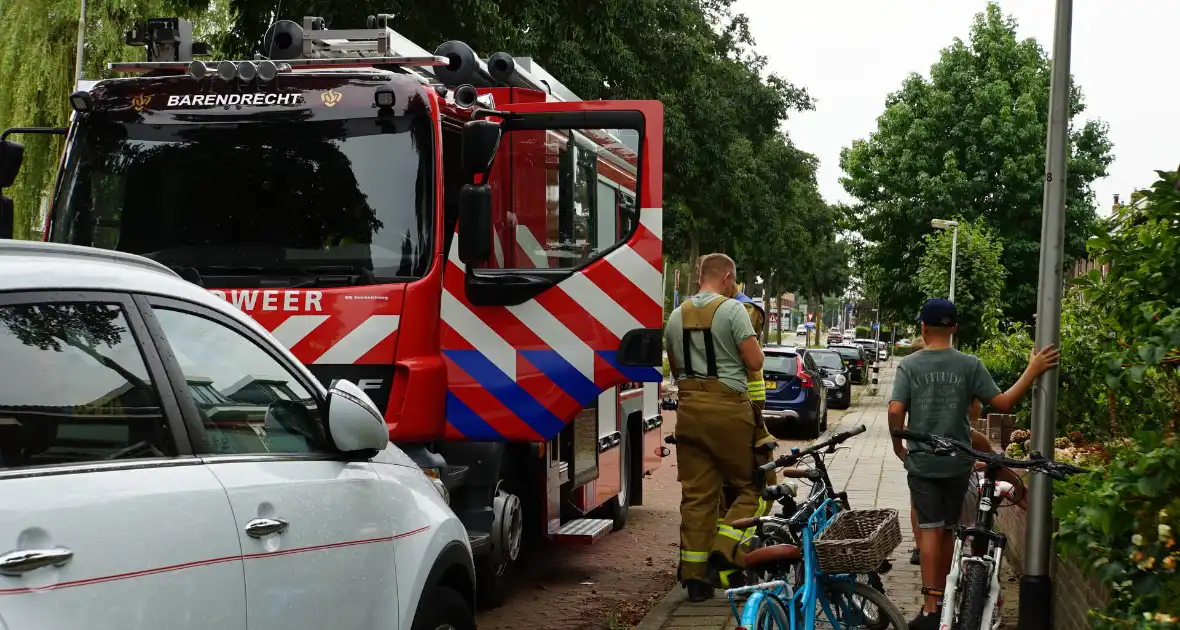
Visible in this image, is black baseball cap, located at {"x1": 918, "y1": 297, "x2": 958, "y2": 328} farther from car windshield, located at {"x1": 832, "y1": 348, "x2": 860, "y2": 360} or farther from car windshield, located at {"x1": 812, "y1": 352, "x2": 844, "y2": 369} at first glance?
car windshield, located at {"x1": 832, "y1": 348, "x2": 860, "y2": 360}

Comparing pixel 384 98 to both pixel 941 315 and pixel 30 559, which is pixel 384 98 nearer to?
pixel 941 315

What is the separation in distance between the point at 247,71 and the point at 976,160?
1643 inches

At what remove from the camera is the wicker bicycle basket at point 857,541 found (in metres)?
5.49

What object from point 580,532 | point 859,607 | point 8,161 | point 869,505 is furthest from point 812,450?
point 869,505

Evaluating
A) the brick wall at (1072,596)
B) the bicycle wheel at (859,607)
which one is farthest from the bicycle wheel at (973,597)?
the bicycle wheel at (859,607)

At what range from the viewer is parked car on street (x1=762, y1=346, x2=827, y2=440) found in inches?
950

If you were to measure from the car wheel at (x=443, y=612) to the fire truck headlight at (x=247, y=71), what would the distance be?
3.65 meters

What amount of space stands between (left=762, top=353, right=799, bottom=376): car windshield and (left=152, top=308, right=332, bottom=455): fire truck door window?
68.8 feet

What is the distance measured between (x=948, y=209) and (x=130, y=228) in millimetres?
41892

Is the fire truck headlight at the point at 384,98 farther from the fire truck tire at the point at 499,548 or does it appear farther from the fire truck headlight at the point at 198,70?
the fire truck tire at the point at 499,548

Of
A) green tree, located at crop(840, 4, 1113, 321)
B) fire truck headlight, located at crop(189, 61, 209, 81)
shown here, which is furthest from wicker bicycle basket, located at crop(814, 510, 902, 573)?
green tree, located at crop(840, 4, 1113, 321)

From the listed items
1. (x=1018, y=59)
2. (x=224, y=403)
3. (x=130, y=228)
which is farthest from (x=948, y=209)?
(x=224, y=403)

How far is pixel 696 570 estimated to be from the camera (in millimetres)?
8039

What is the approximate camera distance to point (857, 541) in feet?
17.9
